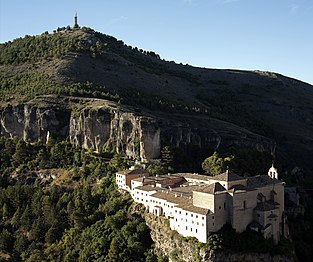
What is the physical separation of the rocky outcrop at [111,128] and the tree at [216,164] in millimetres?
7610

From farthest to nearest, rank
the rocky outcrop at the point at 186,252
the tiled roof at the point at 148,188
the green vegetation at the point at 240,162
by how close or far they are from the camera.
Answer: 1. the green vegetation at the point at 240,162
2. the tiled roof at the point at 148,188
3. the rocky outcrop at the point at 186,252

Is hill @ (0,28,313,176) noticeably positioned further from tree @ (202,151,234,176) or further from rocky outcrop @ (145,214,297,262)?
rocky outcrop @ (145,214,297,262)

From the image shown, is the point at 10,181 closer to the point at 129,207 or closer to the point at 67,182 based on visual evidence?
the point at 67,182

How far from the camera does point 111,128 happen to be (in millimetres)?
74750

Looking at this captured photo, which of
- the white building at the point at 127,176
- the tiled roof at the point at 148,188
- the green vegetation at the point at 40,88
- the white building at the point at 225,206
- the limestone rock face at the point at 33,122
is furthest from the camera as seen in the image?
the green vegetation at the point at 40,88

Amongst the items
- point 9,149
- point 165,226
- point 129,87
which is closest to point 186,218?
point 165,226

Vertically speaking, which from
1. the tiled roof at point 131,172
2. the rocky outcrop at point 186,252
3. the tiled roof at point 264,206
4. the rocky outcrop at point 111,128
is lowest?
the rocky outcrop at point 186,252

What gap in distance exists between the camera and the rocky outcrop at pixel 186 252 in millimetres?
43531

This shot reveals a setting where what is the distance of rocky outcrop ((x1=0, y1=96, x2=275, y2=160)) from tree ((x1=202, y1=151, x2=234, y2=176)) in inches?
300

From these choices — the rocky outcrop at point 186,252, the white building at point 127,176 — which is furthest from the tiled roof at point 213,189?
the white building at point 127,176

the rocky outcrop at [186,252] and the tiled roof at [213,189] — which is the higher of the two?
the tiled roof at [213,189]

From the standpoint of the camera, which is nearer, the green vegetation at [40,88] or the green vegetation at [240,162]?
the green vegetation at [240,162]

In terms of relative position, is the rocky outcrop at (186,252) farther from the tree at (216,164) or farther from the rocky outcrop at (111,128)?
the rocky outcrop at (111,128)

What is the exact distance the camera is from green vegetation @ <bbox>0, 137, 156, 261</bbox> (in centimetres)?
5272
